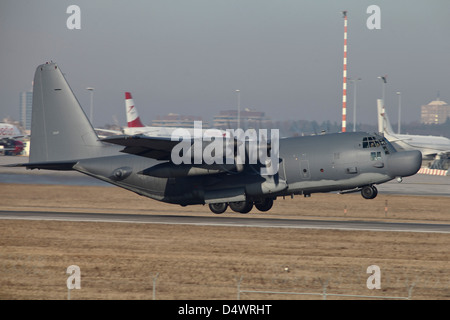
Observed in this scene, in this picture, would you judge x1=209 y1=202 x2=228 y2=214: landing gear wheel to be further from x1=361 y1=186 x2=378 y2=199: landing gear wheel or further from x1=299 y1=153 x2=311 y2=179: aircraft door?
x1=361 y1=186 x2=378 y2=199: landing gear wheel

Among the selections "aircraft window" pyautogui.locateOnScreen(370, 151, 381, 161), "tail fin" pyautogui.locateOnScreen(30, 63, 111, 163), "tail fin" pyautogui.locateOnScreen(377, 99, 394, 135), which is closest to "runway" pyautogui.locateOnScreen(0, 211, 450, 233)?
"aircraft window" pyautogui.locateOnScreen(370, 151, 381, 161)

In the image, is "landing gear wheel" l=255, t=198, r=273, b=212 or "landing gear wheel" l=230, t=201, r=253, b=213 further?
"landing gear wheel" l=255, t=198, r=273, b=212

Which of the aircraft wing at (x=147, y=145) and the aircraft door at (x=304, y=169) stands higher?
the aircraft wing at (x=147, y=145)

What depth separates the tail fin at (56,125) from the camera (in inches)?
1400

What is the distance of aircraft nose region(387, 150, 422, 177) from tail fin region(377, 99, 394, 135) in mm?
70756

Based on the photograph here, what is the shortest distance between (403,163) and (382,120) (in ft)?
245

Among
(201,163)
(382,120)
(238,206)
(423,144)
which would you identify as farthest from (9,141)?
(201,163)

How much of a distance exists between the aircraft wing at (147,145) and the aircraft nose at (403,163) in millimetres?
11135

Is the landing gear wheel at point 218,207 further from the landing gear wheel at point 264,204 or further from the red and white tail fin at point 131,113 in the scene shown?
the red and white tail fin at point 131,113

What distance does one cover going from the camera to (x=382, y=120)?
341 ft

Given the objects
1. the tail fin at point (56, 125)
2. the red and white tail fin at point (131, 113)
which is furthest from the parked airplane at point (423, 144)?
the tail fin at point (56, 125)

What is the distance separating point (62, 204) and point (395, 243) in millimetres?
26875

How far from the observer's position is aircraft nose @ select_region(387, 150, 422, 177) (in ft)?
103

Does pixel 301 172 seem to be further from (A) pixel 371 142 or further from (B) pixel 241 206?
(B) pixel 241 206
